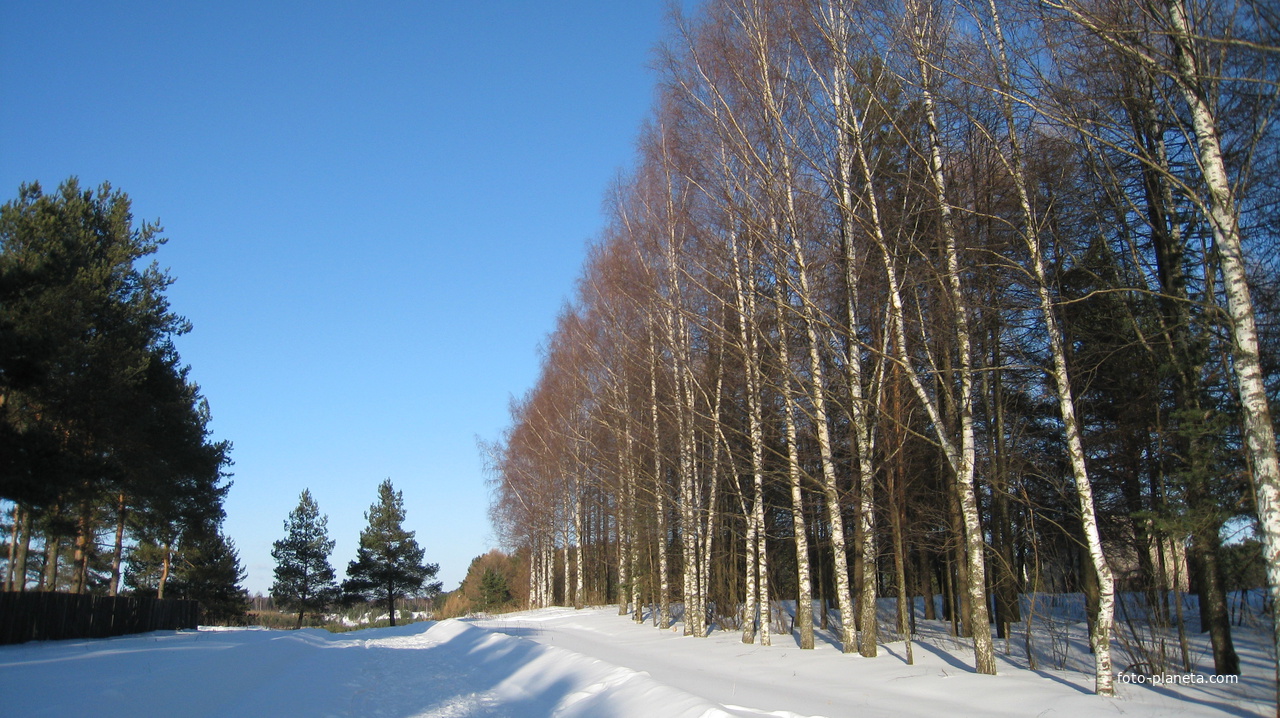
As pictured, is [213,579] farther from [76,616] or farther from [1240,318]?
[1240,318]

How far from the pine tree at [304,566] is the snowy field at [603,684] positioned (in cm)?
3258

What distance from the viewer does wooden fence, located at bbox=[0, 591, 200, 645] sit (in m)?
17.6

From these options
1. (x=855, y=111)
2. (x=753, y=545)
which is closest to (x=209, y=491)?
(x=753, y=545)

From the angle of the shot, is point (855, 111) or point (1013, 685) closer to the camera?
point (1013, 685)

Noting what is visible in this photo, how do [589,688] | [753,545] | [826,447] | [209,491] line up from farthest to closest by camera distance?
1. [209,491]
2. [753,545]
3. [826,447]
4. [589,688]

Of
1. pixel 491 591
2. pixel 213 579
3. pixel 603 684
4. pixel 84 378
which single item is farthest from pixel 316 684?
pixel 491 591

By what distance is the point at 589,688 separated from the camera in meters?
10.2

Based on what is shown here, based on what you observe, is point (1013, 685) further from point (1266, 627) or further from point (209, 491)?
point (209, 491)

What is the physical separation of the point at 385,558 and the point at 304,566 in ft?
18.4

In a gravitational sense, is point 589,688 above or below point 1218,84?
below

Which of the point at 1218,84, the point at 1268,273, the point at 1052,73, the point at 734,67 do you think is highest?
the point at 734,67

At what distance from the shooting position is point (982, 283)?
41.5 feet

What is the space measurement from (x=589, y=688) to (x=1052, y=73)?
993 cm

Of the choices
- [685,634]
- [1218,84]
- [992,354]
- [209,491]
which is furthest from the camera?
[209,491]
